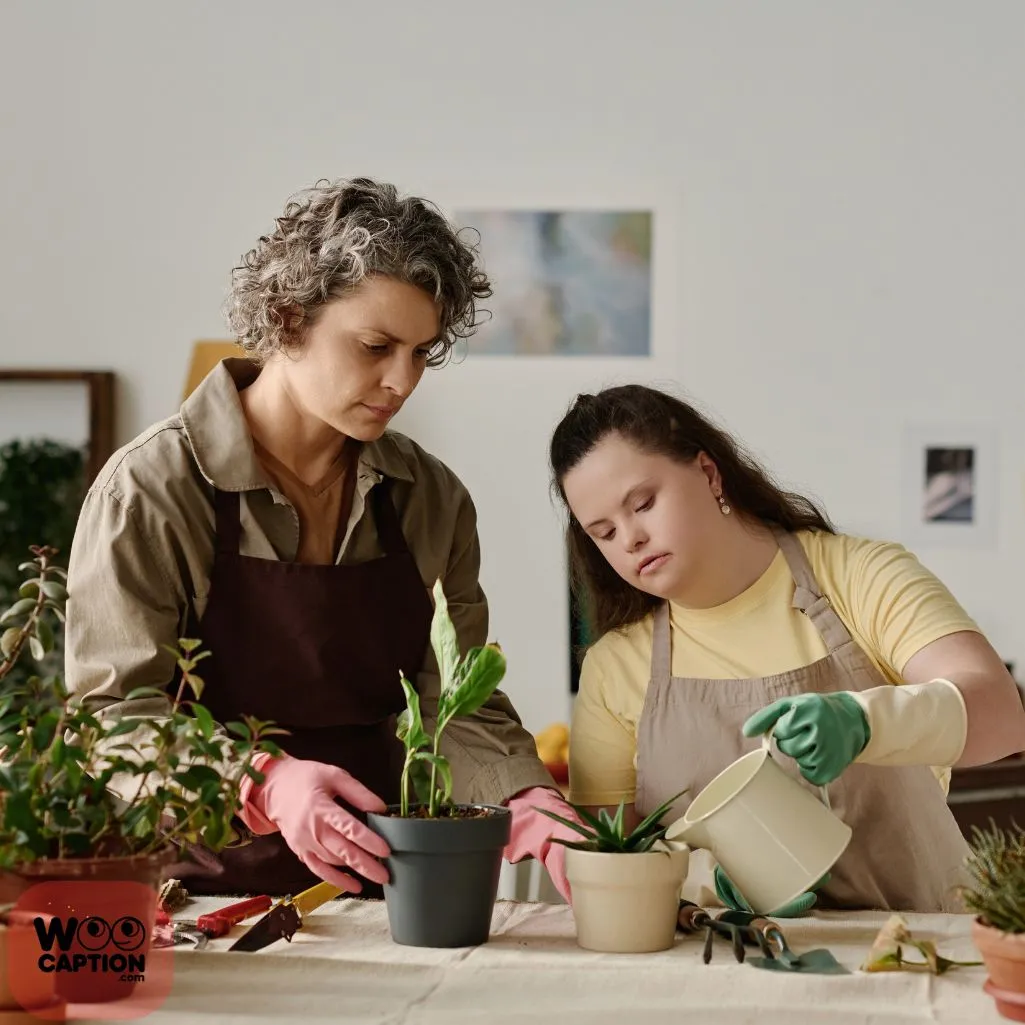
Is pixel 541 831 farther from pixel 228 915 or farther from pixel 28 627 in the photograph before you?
pixel 28 627

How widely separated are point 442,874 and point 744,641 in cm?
68

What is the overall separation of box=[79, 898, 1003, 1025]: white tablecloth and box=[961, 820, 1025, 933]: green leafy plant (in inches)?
3.2

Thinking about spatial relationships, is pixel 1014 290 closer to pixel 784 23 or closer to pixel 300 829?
pixel 784 23

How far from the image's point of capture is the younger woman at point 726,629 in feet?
5.73

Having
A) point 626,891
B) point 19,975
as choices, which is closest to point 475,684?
point 626,891

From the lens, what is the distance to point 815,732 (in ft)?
4.58

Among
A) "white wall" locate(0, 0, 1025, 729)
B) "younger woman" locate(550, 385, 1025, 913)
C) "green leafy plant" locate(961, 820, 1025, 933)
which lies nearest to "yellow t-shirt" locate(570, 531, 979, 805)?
"younger woman" locate(550, 385, 1025, 913)

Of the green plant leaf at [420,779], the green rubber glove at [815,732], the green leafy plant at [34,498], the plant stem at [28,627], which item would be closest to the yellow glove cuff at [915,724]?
the green rubber glove at [815,732]

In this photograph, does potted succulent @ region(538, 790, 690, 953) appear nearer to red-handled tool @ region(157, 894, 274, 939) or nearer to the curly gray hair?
red-handled tool @ region(157, 894, 274, 939)

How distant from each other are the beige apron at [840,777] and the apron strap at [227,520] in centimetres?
60

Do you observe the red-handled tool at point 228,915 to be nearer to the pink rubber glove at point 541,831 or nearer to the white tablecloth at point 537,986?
the white tablecloth at point 537,986

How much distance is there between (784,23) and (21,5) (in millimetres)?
2159

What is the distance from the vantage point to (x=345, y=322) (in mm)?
1704

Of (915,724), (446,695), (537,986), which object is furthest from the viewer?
(915,724)
